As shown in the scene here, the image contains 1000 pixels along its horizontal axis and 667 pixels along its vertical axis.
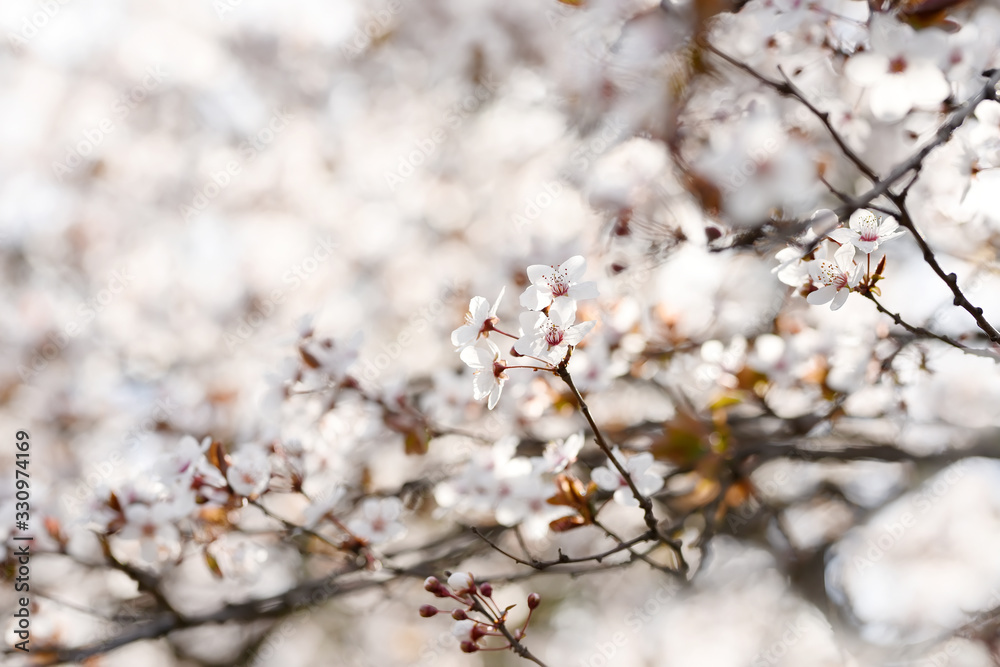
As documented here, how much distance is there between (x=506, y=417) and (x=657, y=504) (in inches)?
17.5

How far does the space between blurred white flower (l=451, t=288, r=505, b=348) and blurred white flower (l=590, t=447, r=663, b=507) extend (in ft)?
1.06

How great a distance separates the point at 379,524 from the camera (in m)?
1.26

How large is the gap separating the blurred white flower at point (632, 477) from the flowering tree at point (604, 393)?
0.01m

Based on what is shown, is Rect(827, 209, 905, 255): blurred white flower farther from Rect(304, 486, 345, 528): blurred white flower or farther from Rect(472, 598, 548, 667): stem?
Rect(304, 486, 345, 528): blurred white flower

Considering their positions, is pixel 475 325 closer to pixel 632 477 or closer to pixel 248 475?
pixel 632 477

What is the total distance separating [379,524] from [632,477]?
552mm

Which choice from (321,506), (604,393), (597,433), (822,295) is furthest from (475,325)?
(604,393)

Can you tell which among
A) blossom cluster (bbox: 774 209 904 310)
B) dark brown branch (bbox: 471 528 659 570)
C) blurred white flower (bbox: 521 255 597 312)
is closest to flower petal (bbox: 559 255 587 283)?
blurred white flower (bbox: 521 255 597 312)

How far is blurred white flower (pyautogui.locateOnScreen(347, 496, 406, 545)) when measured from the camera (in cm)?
124

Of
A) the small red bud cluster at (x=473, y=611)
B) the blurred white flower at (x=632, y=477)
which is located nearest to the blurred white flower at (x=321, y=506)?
the small red bud cluster at (x=473, y=611)

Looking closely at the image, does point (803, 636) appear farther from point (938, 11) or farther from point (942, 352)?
point (938, 11)

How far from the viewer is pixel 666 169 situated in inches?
71.3

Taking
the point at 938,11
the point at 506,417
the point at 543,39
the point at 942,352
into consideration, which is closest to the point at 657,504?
the point at 506,417

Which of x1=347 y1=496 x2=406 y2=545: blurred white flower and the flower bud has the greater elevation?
the flower bud
